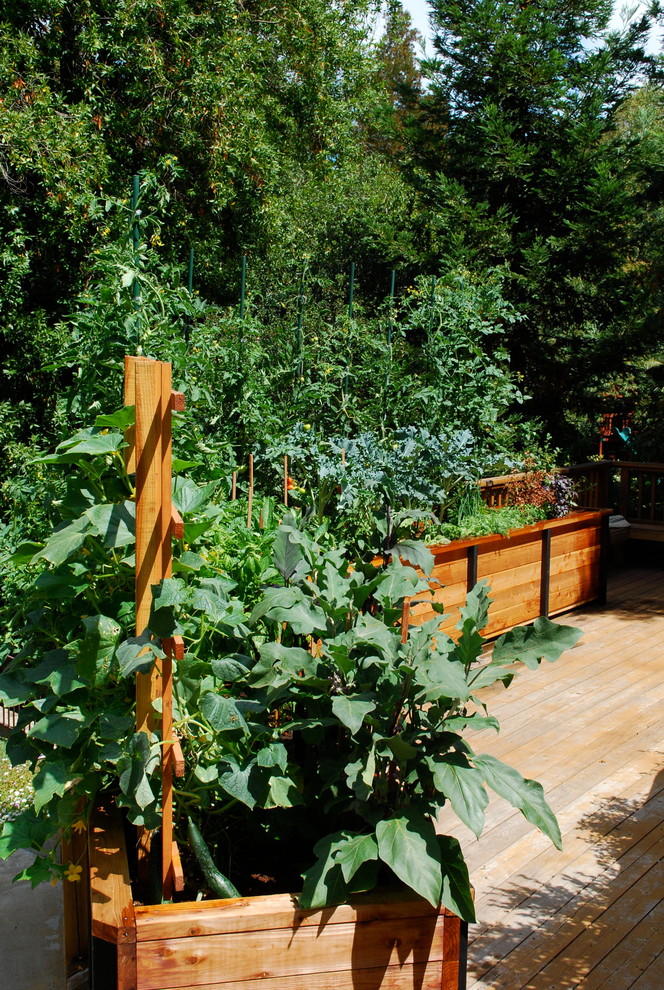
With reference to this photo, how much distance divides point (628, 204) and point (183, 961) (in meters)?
7.40

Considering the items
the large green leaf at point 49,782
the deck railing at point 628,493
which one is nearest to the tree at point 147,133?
the deck railing at point 628,493

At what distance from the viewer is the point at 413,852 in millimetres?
1567

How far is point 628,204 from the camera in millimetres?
7434

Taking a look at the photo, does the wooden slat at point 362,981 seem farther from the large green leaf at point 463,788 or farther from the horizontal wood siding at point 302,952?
the large green leaf at point 463,788

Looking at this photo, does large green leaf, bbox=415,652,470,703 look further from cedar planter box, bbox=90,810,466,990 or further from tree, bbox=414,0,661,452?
tree, bbox=414,0,661,452

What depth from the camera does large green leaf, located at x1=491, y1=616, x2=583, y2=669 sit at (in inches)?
68.8

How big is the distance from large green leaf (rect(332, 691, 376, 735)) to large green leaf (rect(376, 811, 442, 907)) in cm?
21

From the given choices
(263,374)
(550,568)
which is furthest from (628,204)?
(263,374)

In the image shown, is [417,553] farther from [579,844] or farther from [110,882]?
[110,882]

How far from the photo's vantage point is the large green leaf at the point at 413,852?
1.52 m

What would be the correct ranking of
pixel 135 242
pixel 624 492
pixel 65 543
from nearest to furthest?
pixel 65 543 < pixel 135 242 < pixel 624 492

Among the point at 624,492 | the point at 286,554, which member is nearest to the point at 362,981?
the point at 286,554

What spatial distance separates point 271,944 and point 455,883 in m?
0.38

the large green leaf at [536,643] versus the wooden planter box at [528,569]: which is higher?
the large green leaf at [536,643]
